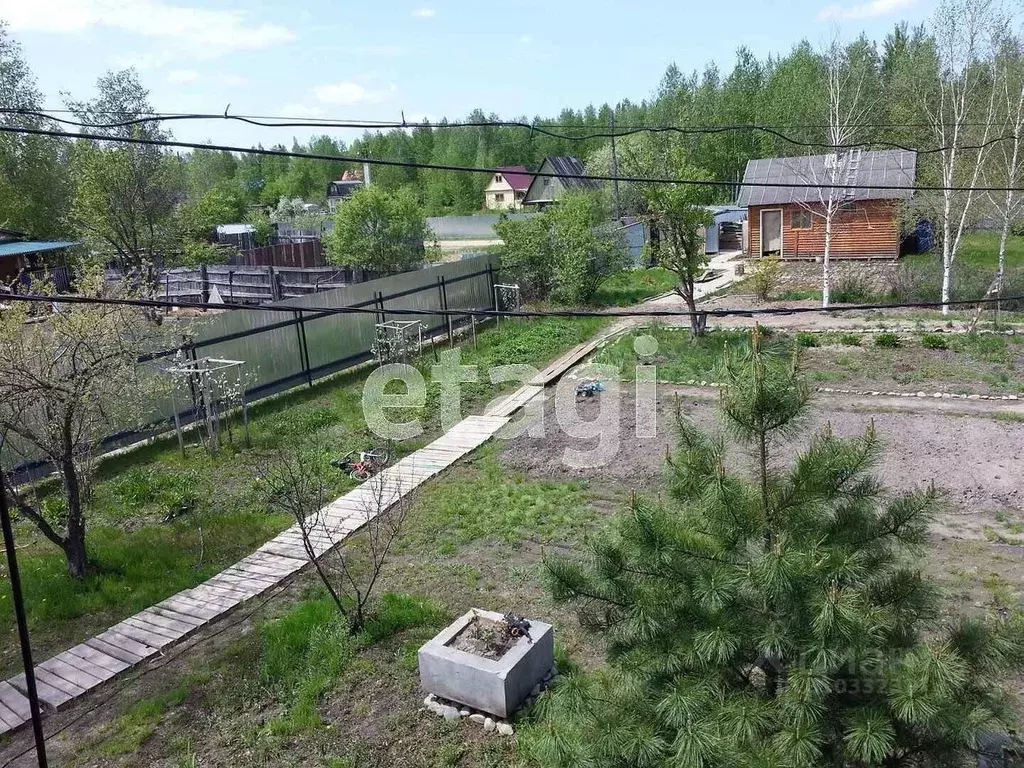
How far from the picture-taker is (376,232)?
2094 cm

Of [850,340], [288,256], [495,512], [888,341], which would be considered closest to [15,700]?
[495,512]

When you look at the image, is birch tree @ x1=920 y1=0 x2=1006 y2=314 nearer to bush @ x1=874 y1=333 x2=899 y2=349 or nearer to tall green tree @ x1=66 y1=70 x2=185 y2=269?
bush @ x1=874 y1=333 x2=899 y2=349

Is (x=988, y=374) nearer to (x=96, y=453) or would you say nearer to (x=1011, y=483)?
(x=1011, y=483)

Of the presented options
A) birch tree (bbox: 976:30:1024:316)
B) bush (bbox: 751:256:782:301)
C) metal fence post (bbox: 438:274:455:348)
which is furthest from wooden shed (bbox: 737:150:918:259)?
metal fence post (bbox: 438:274:455:348)

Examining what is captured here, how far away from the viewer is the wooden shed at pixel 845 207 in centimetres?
2172

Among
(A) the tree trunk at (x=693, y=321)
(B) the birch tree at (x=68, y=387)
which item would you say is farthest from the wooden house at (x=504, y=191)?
(B) the birch tree at (x=68, y=387)

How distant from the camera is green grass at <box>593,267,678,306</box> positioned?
18.9 m

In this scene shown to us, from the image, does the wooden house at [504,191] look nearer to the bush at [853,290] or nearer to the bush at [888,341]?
the bush at [853,290]

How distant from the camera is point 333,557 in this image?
23.9 ft

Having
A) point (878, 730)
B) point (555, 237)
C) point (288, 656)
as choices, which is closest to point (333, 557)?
point (288, 656)

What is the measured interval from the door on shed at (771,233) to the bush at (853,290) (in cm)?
647

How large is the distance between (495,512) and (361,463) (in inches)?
86.2

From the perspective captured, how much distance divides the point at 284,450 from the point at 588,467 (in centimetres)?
395

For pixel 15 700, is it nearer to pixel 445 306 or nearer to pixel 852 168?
pixel 445 306
